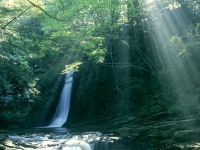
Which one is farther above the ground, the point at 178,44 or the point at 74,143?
the point at 178,44

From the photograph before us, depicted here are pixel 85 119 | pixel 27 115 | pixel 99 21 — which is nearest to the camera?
pixel 99 21

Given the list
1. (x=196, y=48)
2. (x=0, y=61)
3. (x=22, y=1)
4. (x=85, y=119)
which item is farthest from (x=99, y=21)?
(x=85, y=119)

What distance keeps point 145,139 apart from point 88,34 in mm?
5723

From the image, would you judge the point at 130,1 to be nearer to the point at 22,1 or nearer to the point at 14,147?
the point at 22,1

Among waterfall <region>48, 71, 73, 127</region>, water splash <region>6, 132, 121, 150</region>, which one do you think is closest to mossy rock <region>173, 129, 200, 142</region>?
water splash <region>6, 132, 121, 150</region>

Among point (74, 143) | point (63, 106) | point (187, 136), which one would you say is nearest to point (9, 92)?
point (63, 106)

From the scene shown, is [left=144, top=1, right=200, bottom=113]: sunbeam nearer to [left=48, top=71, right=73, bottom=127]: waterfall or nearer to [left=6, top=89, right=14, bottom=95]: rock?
[left=48, top=71, right=73, bottom=127]: waterfall

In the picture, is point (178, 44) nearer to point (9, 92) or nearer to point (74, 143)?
point (74, 143)

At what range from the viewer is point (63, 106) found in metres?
20.5

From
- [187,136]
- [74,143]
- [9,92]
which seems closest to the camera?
[187,136]

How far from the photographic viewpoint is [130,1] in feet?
36.2

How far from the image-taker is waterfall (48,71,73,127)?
18.9 meters

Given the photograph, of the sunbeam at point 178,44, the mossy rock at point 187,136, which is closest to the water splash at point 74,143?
the mossy rock at point 187,136

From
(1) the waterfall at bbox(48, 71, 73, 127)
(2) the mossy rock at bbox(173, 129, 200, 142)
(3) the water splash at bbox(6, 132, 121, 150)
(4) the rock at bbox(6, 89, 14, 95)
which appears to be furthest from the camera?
(4) the rock at bbox(6, 89, 14, 95)
